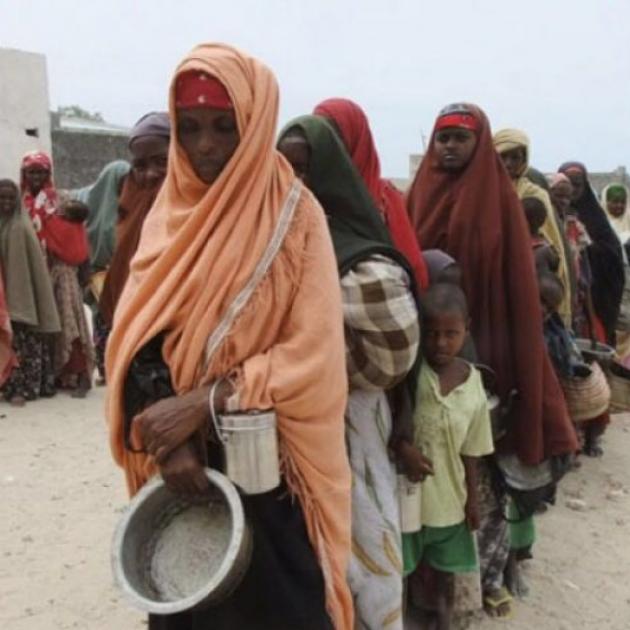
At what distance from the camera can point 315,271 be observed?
190 cm

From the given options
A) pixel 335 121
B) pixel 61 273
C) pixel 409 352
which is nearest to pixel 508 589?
pixel 409 352

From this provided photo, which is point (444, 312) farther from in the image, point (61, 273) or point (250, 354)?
point (61, 273)

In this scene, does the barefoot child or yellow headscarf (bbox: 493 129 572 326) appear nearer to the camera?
the barefoot child

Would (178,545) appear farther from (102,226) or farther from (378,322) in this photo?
(102,226)

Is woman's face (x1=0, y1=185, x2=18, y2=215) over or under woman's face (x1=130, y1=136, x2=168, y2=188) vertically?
under

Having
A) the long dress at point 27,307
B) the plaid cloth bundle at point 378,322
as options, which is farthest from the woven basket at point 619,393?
the long dress at point 27,307

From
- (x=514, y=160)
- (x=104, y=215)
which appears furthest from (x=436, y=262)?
(x=104, y=215)

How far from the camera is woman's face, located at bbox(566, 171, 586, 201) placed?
5961 millimetres

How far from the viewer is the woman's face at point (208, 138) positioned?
1.88 metres

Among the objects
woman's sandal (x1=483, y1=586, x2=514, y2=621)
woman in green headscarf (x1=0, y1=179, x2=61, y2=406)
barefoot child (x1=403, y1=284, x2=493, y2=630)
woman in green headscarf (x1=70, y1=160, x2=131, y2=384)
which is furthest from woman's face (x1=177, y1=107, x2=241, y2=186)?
woman in green headscarf (x1=0, y1=179, x2=61, y2=406)

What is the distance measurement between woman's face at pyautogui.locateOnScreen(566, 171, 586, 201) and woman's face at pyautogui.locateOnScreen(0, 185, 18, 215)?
4.37 m

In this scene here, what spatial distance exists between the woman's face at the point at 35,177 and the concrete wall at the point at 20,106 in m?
13.3

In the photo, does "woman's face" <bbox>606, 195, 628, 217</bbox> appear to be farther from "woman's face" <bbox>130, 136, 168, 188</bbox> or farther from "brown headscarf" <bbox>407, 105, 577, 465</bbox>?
"woman's face" <bbox>130, 136, 168, 188</bbox>

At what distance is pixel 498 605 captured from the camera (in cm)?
338
